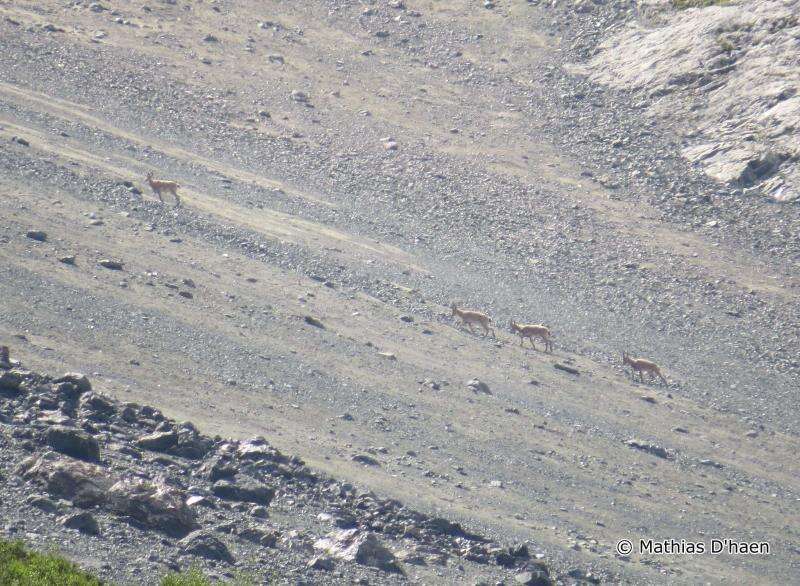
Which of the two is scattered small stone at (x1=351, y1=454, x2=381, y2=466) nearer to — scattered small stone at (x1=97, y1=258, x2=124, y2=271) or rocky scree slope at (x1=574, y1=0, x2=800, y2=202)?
scattered small stone at (x1=97, y1=258, x2=124, y2=271)

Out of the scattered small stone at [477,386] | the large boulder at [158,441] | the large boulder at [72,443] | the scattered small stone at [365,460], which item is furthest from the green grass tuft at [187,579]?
the scattered small stone at [477,386]

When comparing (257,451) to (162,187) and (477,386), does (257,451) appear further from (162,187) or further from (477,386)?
(162,187)

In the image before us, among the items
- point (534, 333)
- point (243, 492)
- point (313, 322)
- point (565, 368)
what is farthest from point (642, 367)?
point (243, 492)

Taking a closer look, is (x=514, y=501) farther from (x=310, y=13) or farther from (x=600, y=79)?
(x=310, y=13)

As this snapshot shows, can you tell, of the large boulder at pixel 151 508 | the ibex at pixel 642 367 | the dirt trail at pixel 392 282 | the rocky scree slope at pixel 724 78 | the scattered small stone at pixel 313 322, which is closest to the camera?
the large boulder at pixel 151 508

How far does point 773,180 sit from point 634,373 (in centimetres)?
1190

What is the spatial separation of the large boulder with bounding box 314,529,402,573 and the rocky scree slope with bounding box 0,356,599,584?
16mm

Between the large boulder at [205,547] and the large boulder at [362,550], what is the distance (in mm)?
1381

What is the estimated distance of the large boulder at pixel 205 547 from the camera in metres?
11.0

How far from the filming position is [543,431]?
18172 millimetres

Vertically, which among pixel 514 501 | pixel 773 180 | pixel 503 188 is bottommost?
pixel 514 501

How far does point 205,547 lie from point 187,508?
758 mm

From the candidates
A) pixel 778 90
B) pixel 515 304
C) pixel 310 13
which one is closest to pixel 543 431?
pixel 515 304

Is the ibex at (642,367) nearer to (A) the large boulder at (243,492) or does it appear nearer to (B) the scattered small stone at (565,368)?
(B) the scattered small stone at (565,368)
